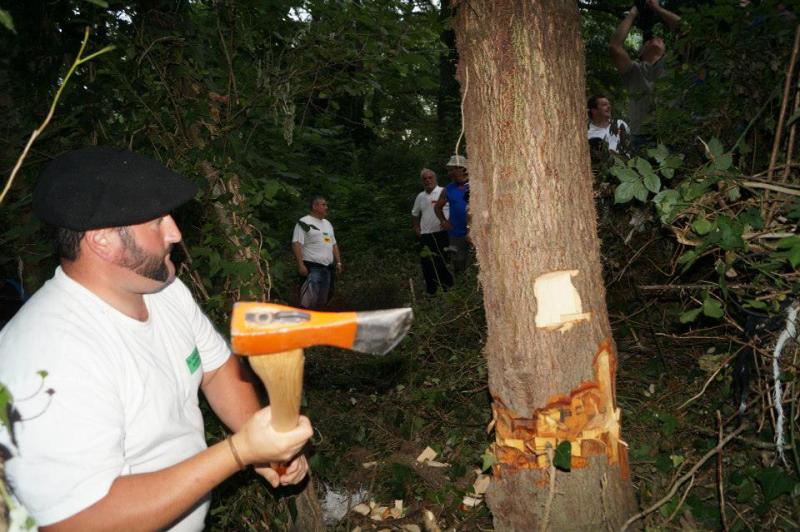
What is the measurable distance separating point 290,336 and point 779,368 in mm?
2169

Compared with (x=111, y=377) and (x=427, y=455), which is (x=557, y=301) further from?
(x=427, y=455)

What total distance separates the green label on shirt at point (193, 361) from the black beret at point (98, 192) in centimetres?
58

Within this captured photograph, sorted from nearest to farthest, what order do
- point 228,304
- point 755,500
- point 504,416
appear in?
1. point 504,416
2. point 755,500
3. point 228,304

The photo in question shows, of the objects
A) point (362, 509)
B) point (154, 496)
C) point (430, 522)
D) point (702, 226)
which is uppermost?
point (702, 226)

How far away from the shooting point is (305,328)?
1.58m

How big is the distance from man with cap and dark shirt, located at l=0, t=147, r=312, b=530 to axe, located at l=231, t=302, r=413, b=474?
9 cm

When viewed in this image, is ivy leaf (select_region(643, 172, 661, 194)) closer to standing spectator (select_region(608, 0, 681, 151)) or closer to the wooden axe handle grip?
the wooden axe handle grip

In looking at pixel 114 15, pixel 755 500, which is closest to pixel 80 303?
pixel 114 15

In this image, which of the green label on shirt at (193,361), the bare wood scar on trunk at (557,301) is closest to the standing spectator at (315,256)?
the green label on shirt at (193,361)

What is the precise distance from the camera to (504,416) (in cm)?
212

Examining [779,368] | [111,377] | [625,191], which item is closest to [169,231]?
[111,377]

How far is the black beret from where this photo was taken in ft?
5.25

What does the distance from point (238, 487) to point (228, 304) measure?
102 cm

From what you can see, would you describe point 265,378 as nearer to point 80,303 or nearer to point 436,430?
point 80,303
